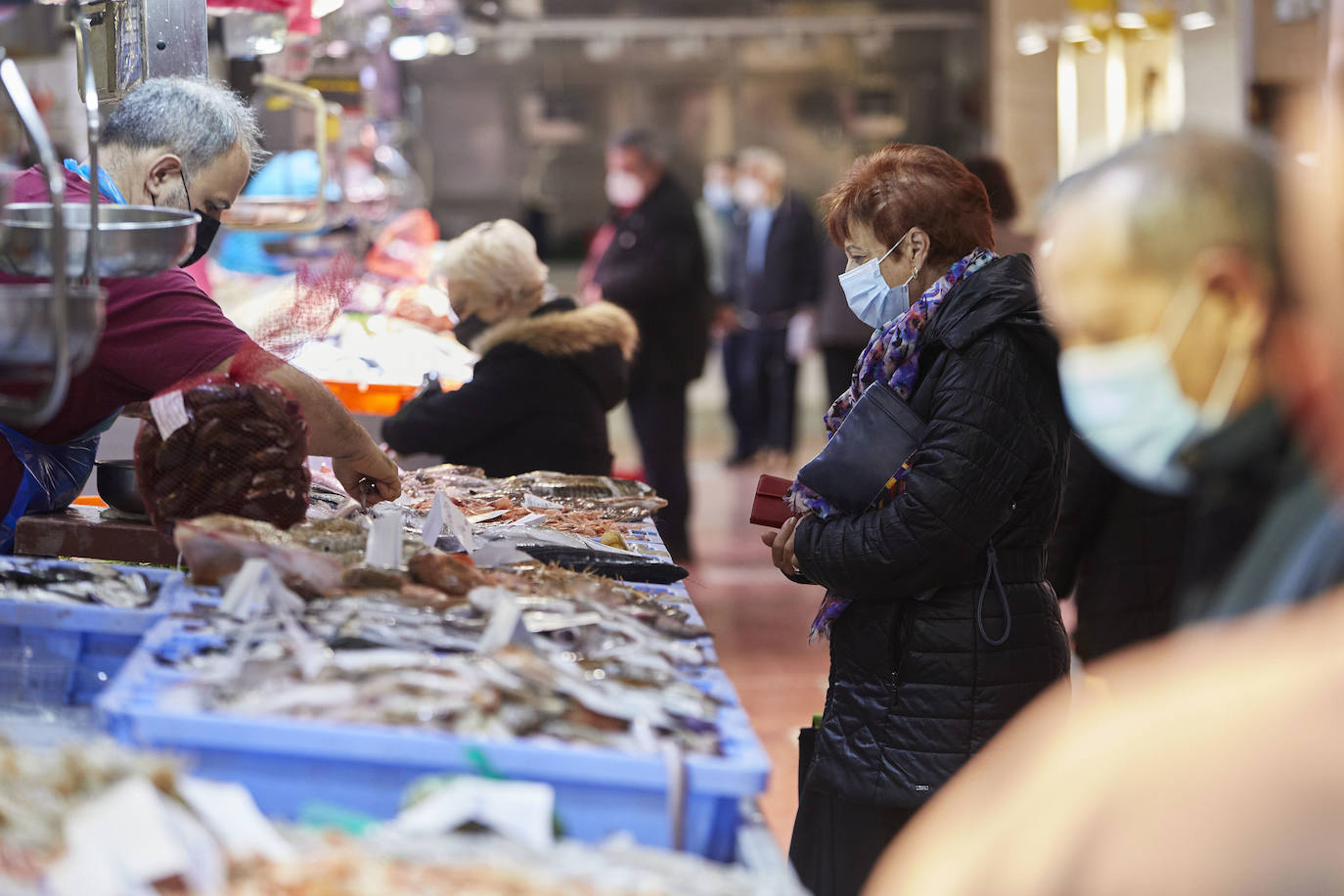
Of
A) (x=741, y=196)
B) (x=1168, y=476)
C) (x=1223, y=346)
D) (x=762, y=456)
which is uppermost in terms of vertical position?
(x=1223, y=346)

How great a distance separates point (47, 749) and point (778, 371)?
9.81 m

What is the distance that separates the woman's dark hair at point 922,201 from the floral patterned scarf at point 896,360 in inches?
2.3

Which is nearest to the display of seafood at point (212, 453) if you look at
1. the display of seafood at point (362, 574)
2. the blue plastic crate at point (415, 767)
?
the display of seafood at point (362, 574)

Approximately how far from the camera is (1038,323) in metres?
2.70

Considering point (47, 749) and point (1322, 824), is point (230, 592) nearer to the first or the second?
point (47, 749)

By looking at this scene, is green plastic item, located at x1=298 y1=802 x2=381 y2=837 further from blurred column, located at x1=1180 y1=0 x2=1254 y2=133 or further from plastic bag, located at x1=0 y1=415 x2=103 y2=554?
blurred column, located at x1=1180 y1=0 x2=1254 y2=133

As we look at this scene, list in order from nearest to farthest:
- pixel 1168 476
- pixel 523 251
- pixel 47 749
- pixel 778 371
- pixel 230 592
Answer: pixel 1168 476 → pixel 47 749 → pixel 230 592 → pixel 523 251 → pixel 778 371

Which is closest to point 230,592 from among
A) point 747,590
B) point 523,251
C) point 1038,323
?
point 1038,323

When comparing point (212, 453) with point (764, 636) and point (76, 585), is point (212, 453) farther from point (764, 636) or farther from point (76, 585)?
point (764, 636)

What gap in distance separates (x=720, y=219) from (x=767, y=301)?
7.24 ft

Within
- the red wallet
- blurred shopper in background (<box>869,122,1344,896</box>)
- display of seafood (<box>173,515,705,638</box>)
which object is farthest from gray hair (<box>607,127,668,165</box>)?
blurred shopper in background (<box>869,122,1344,896</box>)

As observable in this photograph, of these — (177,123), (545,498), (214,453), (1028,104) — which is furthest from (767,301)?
(214,453)

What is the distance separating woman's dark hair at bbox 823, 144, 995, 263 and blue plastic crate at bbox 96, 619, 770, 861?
1470mm

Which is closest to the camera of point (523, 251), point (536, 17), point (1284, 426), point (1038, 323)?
point (1284, 426)
